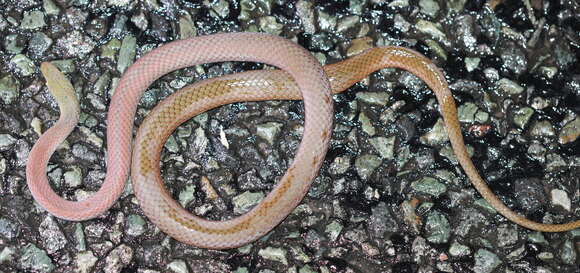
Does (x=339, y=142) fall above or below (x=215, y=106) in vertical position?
above


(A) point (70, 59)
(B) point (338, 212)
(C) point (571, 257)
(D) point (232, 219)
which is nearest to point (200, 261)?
(D) point (232, 219)

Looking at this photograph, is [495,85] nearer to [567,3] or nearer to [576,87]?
[576,87]

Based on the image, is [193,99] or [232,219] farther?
[193,99]

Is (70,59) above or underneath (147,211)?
above
